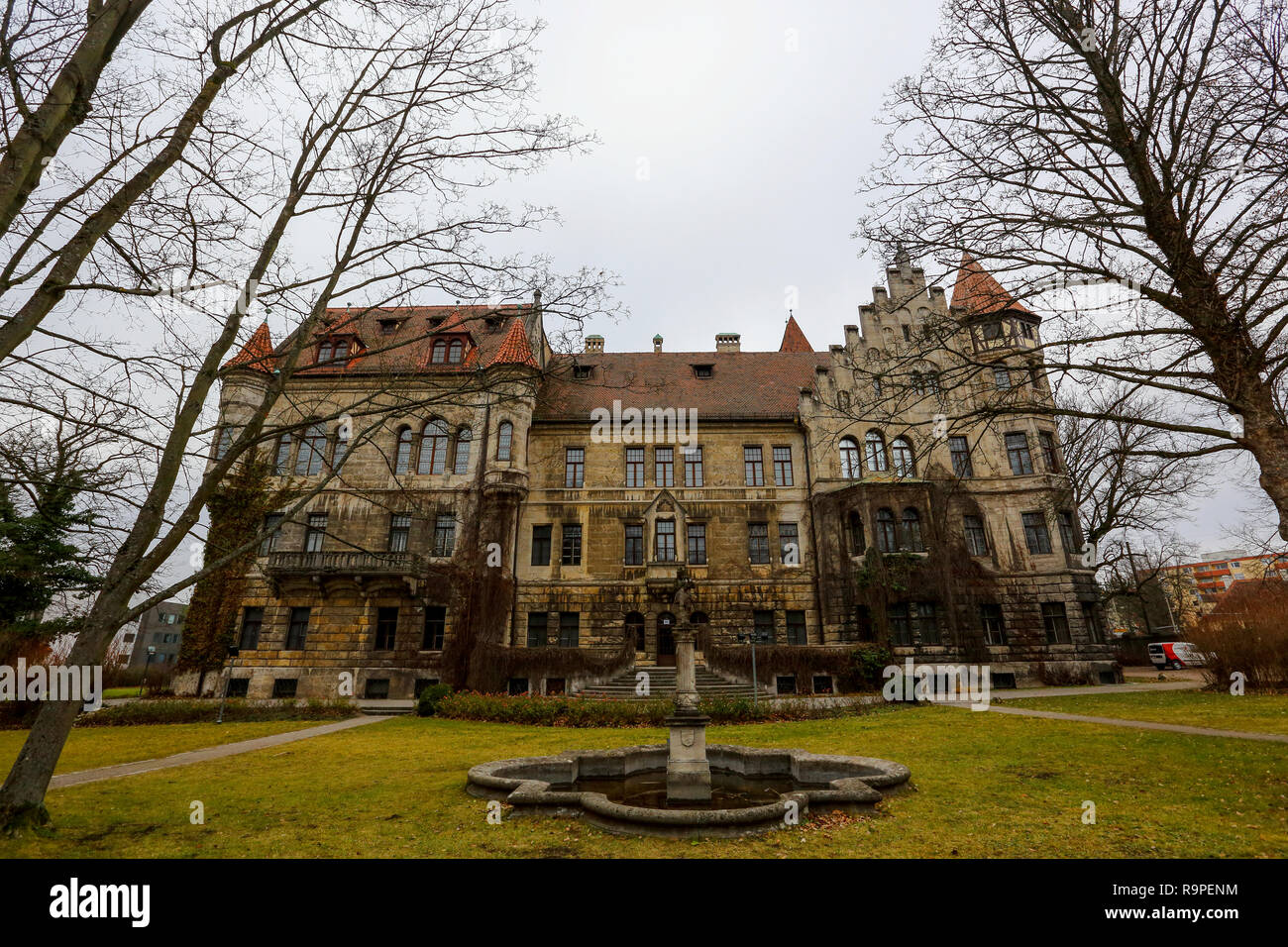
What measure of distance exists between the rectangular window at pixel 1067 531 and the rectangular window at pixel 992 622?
12.5 ft

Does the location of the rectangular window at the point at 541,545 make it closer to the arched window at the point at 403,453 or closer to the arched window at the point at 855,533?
the arched window at the point at 403,453

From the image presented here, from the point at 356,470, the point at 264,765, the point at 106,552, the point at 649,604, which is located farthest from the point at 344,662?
the point at 106,552

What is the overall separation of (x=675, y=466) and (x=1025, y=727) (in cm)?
1733

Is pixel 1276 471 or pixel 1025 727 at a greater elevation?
pixel 1276 471

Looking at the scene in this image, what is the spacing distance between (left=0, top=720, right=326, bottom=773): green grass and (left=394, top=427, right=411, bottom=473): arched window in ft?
39.2

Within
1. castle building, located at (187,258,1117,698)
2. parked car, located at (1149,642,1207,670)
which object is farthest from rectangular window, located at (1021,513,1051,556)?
parked car, located at (1149,642,1207,670)

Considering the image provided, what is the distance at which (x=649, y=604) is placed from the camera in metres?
25.3

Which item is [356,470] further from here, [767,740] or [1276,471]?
[1276,471]

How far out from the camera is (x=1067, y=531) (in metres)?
25.0

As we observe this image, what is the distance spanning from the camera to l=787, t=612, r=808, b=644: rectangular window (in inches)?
980

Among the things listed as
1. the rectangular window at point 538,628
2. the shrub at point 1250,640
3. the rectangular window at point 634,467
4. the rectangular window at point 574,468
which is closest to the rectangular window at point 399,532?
the rectangular window at point 538,628

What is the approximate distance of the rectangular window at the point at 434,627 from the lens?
80.3 feet

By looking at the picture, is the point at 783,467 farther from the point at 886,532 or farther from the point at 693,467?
the point at 886,532
